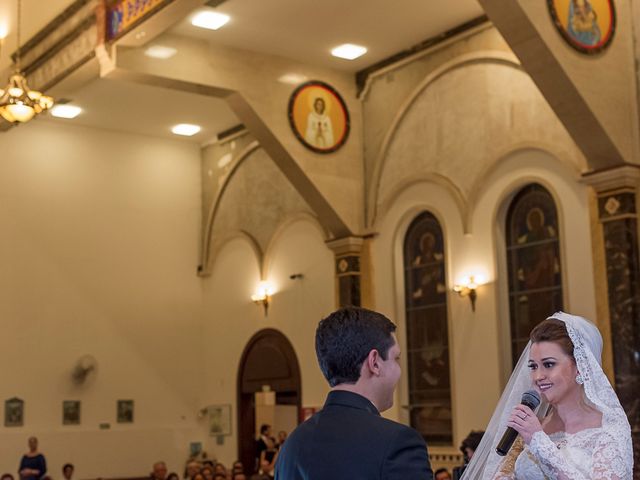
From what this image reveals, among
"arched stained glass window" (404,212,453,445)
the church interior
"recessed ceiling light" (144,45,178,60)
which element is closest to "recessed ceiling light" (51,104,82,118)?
the church interior

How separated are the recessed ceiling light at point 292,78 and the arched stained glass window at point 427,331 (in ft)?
9.39

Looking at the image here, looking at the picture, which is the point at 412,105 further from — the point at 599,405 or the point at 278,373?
the point at 599,405

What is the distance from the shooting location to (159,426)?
65.4ft

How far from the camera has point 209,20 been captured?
14367mm

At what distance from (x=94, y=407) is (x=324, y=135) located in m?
7.17

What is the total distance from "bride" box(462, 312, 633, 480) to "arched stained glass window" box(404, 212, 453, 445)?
1080 centimetres

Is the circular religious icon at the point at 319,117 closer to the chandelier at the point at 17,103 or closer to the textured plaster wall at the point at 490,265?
the textured plaster wall at the point at 490,265

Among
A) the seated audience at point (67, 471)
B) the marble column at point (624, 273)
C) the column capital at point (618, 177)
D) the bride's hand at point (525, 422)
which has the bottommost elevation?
the seated audience at point (67, 471)

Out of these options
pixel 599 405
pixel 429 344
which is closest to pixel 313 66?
pixel 429 344

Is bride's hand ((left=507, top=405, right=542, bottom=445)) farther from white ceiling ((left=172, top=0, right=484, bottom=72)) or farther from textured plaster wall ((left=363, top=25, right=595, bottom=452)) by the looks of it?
white ceiling ((left=172, top=0, right=484, bottom=72))

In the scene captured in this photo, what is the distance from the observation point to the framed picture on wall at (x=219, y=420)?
19516 mm

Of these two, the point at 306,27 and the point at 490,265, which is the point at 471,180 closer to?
the point at 490,265

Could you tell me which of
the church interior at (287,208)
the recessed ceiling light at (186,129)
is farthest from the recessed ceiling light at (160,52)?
the recessed ceiling light at (186,129)

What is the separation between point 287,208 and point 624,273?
7783mm
